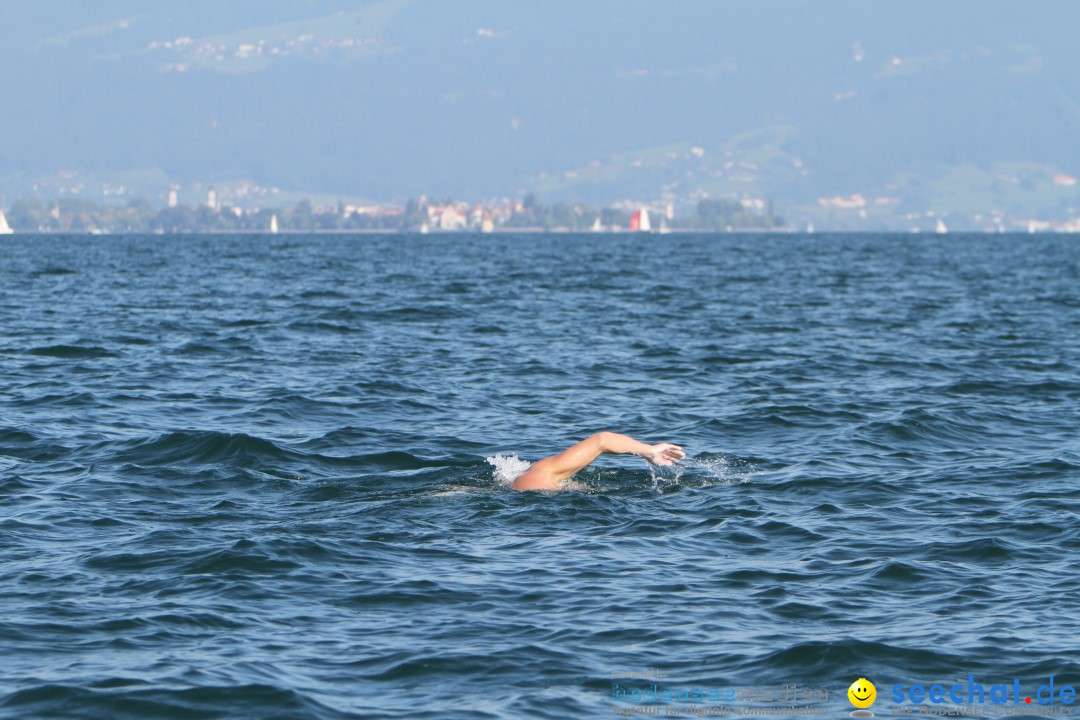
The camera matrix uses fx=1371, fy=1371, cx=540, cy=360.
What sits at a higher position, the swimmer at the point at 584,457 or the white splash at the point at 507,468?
the swimmer at the point at 584,457

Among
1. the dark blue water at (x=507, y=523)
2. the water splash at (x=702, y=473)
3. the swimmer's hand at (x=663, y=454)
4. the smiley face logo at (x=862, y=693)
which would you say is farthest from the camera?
the water splash at (x=702, y=473)

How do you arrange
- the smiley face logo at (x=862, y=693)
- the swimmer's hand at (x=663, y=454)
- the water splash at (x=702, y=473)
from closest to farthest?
the smiley face logo at (x=862, y=693)
the swimmer's hand at (x=663, y=454)
the water splash at (x=702, y=473)

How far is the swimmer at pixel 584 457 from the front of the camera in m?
16.9

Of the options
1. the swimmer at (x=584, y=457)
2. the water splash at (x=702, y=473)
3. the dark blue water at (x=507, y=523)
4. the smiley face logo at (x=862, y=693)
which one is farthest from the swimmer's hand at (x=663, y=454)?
the smiley face logo at (x=862, y=693)

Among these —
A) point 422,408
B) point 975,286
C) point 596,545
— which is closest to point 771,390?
point 422,408

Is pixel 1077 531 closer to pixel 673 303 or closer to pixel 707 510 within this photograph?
pixel 707 510

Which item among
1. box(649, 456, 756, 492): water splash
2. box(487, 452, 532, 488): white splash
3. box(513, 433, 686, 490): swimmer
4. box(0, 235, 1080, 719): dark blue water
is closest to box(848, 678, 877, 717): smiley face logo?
box(0, 235, 1080, 719): dark blue water

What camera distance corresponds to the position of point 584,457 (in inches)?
694

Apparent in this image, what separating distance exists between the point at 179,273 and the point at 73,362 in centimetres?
4476

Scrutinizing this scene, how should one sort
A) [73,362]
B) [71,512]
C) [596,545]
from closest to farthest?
[596,545], [71,512], [73,362]

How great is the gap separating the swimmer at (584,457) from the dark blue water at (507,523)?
41 cm

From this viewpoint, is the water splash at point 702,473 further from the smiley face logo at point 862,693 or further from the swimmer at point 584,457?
the smiley face logo at point 862,693

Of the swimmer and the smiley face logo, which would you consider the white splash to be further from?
the smiley face logo

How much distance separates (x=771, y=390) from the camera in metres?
28.0
